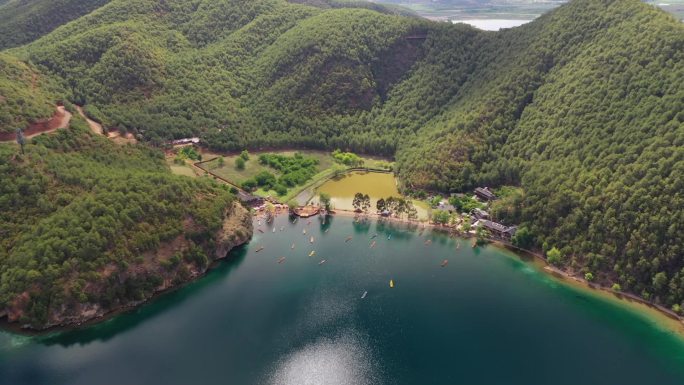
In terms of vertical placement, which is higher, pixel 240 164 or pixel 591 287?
pixel 240 164

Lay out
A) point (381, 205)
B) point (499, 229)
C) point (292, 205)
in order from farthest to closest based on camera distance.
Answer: point (292, 205) → point (381, 205) → point (499, 229)

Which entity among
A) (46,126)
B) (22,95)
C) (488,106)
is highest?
(22,95)

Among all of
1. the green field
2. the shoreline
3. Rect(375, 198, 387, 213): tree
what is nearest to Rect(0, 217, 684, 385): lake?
the shoreline

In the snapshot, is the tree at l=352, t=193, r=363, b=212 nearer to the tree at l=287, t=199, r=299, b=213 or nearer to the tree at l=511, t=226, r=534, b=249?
the tree at l=287, t=199, r=299, b=213

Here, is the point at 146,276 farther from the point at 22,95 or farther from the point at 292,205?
the point at 22,95

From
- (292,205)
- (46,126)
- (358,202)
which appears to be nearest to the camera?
(46,126)

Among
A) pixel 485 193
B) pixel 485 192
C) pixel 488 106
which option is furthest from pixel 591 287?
pixel 488 106

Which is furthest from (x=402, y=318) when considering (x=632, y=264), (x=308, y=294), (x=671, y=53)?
(x=671, y=53)
